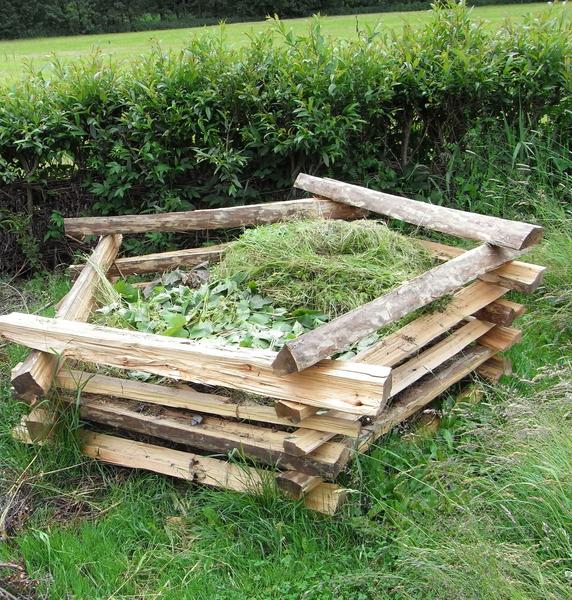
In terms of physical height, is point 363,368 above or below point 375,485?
above

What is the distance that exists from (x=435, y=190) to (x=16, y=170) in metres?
3.26

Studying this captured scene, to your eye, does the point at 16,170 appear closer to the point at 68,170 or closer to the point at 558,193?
the point at 68,170

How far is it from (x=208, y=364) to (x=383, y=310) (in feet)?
2.53

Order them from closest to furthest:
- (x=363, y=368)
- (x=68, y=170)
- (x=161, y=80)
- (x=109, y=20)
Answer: (x=363, y=368), (x=161, y=80), (x=68, y=170), (x=109, y=20)

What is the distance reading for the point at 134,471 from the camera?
11.6 feet

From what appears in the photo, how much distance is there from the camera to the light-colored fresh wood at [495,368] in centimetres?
421

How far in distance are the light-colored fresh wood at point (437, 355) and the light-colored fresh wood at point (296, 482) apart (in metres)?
0.60

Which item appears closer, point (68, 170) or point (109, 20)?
point (68, 170)

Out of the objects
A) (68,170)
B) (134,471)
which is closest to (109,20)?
(68,170)

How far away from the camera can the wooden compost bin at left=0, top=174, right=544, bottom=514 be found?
2.86 meters

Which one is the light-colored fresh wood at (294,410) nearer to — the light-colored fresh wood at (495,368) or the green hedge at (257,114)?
the light-colored fresh wood at (495,368)

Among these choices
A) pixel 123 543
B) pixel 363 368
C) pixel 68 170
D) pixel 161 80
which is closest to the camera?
pixel 363 368

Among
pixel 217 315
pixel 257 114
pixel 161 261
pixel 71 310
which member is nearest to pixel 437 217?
pixel 217 315

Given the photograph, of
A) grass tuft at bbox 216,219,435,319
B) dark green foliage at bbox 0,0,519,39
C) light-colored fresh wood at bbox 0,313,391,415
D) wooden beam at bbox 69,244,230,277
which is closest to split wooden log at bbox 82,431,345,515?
light-colored fresh wood at bbox 0,313,391,415
